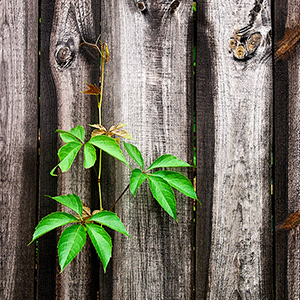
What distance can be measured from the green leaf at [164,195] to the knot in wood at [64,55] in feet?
1.56

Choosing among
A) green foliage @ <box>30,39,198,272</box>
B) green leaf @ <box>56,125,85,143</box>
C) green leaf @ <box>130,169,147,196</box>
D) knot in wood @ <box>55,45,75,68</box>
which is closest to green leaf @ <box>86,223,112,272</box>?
green foliage @ <box>30,39,198,272</box>

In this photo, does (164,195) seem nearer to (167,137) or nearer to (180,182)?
(180,182)

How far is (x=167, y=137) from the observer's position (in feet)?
2.90

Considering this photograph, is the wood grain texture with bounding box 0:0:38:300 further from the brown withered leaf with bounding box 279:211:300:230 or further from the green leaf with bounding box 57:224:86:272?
the brown withered leaf with bounding box 279:211:300:230

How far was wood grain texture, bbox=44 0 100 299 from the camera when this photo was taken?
89 centimetres

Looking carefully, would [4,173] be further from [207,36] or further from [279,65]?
[279,65]

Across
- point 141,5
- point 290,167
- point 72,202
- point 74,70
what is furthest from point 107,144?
point 290,167

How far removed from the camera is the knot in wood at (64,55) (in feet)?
2.93

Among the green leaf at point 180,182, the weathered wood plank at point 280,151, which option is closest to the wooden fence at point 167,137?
the weathered wood plank at point 280,151

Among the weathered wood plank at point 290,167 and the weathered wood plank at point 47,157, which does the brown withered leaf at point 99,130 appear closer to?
the weathered wood plank at point 47,157

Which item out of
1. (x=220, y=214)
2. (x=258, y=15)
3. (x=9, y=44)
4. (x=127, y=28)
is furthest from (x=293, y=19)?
(x=9, y=44)

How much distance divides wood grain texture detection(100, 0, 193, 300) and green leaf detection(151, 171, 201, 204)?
0.35 feet

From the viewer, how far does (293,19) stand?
34.5 inches

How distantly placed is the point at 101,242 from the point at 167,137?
386 millimetres
